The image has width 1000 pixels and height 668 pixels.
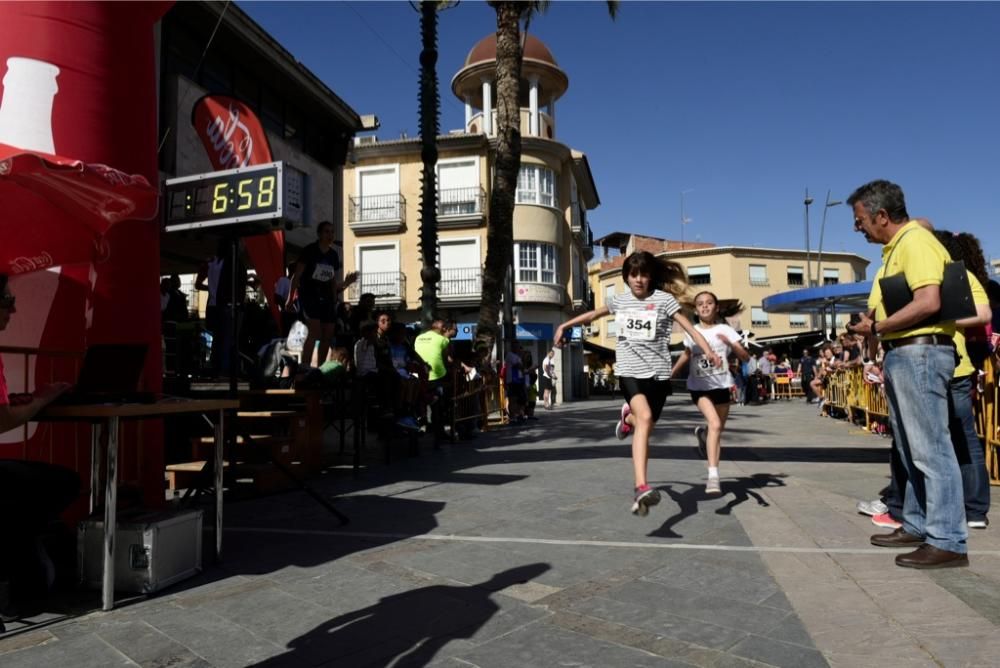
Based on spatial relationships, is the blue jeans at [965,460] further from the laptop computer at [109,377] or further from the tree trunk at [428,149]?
the tree trunk at [428,149]

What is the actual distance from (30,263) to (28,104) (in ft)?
3.53

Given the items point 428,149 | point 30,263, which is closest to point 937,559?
point 30,263

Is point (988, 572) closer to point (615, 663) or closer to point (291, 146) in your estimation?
point (615, 663)

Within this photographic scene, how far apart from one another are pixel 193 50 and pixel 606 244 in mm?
54979

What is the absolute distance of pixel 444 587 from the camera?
3514 mm

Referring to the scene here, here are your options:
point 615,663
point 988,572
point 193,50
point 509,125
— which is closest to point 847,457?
point 988,572

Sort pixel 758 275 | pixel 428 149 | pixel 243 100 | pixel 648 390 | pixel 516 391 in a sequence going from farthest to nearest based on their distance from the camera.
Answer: pixel 758 275 < pixel 516 391 < pixel 243 100 < pixel 428 149 < pixel 648 390

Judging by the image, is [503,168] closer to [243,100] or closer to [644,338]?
[243,100]

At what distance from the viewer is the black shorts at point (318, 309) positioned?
866 cm

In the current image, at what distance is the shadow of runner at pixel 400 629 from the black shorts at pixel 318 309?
18.7 feet

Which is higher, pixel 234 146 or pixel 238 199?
pixel 234 146

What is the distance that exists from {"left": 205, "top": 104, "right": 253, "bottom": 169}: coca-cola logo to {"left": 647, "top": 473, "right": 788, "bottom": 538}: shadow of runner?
6912 millimetres

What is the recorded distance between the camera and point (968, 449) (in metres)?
4.38

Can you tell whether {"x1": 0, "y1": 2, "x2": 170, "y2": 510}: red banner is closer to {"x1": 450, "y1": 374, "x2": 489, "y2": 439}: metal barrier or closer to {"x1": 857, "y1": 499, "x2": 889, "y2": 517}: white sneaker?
{"x1": 857, "y1": 499, "x2": 889, "y2": 517}: white sneaker
